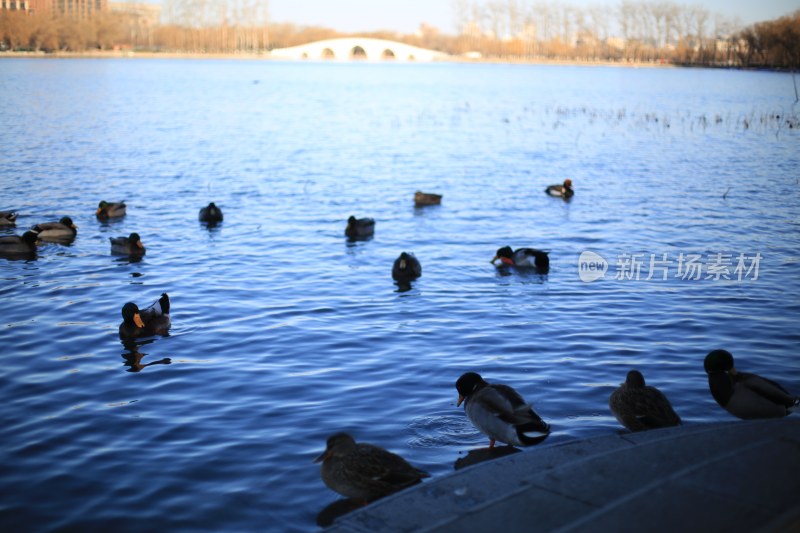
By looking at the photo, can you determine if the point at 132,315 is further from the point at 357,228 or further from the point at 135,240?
the point at 357,228

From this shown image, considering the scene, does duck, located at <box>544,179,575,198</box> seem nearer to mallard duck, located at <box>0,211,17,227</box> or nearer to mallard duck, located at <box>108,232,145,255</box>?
mallard duck, located at <box>108,232,145,255</box>

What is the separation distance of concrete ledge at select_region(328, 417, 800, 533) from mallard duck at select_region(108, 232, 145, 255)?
12.5 metres

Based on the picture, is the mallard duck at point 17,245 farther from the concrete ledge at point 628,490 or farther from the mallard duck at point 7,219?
the concrete ledge at point 628,490

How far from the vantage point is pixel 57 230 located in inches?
755

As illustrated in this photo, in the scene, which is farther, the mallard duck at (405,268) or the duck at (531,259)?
the duck at (531,259)

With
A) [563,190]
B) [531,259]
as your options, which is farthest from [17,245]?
[563,190]

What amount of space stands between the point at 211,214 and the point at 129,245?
4.03 m

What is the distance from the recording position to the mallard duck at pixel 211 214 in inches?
857

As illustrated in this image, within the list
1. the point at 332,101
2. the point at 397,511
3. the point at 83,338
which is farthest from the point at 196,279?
the point at 332,101

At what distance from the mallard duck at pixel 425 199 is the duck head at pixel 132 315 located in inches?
523

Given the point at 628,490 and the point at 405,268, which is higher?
the point at 628,490

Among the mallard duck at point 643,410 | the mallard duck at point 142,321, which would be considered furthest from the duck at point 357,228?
the mallard duck at point 643,410

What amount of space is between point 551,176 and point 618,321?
18486 mm

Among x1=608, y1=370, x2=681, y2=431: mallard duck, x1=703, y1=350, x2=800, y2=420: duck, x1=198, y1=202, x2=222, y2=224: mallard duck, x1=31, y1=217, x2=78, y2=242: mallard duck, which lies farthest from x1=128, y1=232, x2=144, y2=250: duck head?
x1=703, y1=350, x2=800, y2=420: duck
